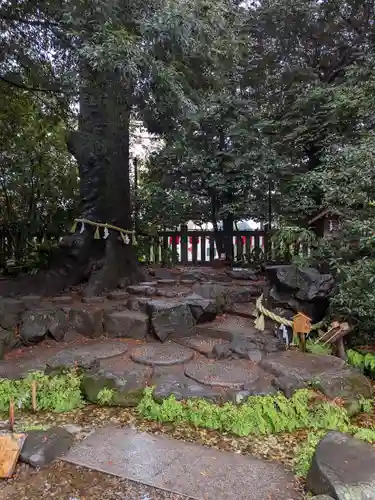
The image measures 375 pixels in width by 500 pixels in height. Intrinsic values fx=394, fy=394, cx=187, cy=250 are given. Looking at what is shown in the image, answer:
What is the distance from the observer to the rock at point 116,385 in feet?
10.6

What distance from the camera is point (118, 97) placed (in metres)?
3.73

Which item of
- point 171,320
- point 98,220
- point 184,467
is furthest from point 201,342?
point 98,220

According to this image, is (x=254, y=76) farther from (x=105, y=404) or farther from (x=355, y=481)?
(x=355, y=481)

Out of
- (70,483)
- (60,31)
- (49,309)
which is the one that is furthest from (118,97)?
(70,483)

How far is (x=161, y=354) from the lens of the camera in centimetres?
403

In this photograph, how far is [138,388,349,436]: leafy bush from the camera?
2898mm

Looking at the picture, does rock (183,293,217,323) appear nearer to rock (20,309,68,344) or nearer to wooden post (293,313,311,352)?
wooden post (293,313,311,352)

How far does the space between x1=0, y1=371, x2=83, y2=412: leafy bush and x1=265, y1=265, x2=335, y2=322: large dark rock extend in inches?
97.7

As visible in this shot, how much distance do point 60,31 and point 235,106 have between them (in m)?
4.84

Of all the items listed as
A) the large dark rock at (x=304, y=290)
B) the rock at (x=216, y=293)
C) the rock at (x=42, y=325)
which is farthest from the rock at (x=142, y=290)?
the large dark rock at (x=304, y=290)

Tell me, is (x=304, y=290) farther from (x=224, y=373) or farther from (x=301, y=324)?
(x=224, y=373)

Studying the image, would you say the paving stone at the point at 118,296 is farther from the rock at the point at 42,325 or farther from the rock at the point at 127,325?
the rock at the point at 42,325

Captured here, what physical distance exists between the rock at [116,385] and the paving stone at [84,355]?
10.3 inches

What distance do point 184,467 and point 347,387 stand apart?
163 cm
